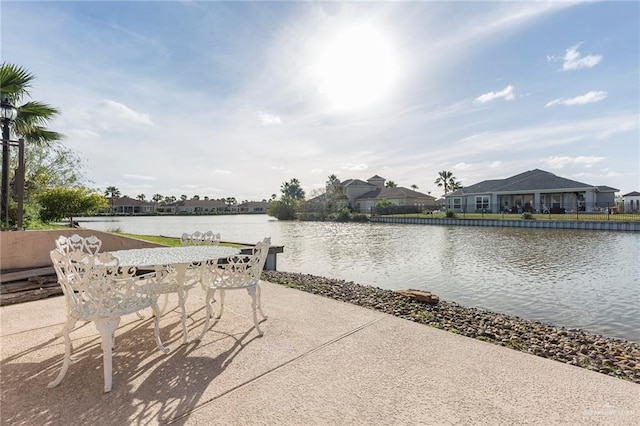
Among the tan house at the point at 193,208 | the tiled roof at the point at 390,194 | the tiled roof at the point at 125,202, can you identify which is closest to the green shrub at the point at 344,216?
the tiled roof at the point at 390,194

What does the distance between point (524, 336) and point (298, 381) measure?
3.08 m

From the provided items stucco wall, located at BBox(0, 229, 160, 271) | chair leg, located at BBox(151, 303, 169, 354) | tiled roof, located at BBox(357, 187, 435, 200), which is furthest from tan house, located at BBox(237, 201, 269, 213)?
chair leg, located at BBox(151, 303, 169, 354)

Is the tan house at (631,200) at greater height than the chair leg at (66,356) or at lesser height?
greater

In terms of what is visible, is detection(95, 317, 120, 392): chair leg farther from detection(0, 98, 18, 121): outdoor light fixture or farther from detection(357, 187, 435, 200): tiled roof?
detection(357, 187, 435, 200): tiled roof

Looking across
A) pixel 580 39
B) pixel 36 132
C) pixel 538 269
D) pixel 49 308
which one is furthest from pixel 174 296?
pixel 580 39

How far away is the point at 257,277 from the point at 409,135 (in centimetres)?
1474

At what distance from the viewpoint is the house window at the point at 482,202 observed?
36.3 meters

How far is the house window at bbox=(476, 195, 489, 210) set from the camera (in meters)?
36.3

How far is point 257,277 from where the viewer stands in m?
3.36

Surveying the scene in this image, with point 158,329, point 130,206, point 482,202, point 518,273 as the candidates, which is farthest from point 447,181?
point 130,206

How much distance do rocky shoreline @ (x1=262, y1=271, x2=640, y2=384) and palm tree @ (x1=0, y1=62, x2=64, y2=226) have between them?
20.4ft

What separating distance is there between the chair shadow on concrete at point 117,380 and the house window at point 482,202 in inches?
1519

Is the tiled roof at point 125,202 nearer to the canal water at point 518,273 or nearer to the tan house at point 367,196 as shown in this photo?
the tan house at point 367,196

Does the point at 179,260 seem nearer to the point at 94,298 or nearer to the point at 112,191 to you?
the point at 94,298
